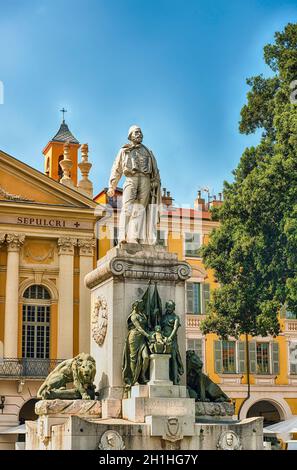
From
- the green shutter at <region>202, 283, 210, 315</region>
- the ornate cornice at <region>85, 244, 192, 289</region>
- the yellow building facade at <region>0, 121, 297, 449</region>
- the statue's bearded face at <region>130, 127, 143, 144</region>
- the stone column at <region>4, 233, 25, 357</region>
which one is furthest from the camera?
Answer: the green shutter at <region>202, 283, 210, 315</region>

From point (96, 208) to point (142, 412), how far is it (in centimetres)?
3110

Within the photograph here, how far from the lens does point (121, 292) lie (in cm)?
1427

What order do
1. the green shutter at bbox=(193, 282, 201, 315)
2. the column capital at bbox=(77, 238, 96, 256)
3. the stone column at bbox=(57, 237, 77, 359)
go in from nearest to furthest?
the stone column at bbox=(57, 237, 77, 359) < the column capital at bbox=(77, 238, 96, 256) < the green shutter at bbox=(193, 282, 201, 315)

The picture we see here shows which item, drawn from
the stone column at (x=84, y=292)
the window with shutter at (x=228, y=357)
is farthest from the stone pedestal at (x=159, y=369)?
the window with shutter at (x=228, y=357)

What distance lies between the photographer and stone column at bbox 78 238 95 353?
140ft

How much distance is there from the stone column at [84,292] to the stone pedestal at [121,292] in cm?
2801

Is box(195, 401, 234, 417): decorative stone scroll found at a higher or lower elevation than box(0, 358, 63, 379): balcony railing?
lower

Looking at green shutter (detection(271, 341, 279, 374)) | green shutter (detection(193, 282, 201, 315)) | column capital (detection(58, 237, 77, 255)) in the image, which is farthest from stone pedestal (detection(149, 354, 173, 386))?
green shutter (detection(271, 341, 279, 374))

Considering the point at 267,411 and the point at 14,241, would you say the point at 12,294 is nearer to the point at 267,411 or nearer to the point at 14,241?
the point at 14,241

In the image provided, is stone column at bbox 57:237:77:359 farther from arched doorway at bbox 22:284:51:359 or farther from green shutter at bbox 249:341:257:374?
green shutter at bbox 249:341:257:374

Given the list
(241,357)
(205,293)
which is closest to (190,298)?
(205,293)

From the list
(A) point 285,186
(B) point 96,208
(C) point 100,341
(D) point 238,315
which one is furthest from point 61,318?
(C) point 100,341
